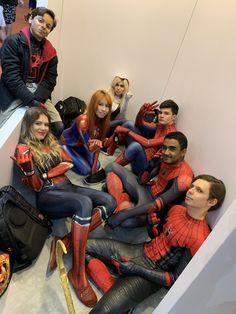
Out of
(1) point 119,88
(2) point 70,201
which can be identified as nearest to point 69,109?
(1) point 119,88

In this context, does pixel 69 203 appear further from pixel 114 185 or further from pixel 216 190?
pixel 216 190

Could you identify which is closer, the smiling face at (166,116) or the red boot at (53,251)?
the red boot at (53,251)

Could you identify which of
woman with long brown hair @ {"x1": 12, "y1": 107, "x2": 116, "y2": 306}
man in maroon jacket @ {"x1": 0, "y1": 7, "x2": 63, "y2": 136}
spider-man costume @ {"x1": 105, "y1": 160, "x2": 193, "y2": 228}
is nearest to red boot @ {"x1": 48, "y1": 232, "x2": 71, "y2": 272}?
woman with long brown hair @ {"x1": 12, "y1": 107, "x2": 116, "y2": 306}

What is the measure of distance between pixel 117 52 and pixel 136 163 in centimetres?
116

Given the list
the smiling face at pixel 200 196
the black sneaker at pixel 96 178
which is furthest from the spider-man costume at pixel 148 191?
the smiling face at pixel 200 196

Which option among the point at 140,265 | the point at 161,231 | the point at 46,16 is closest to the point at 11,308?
the point at 140,265

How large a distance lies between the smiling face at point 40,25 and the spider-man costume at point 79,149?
2.53 feet

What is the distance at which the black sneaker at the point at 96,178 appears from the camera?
8.74 ft

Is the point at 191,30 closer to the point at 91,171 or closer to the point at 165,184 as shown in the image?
the point at 165,184

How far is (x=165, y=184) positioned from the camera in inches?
91.3

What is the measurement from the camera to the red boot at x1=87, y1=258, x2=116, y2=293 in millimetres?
1866

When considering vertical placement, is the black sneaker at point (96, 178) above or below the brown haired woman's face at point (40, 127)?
below

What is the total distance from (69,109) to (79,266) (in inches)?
67.3

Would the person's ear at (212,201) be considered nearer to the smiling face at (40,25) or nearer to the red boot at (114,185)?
the red boot at (114,185)
